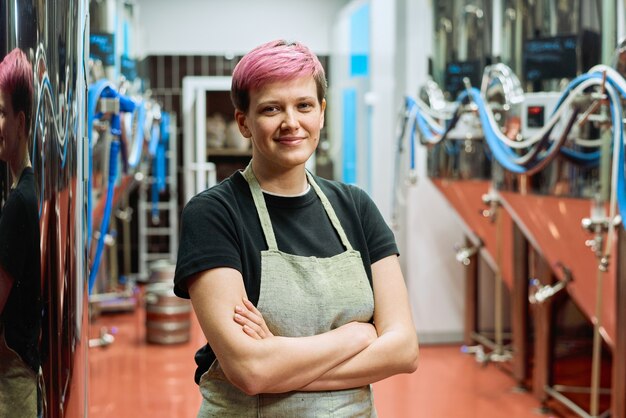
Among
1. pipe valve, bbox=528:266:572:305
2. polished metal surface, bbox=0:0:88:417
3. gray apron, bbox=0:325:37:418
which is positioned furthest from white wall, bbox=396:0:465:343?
gray apron, bbox=0:325:37:418

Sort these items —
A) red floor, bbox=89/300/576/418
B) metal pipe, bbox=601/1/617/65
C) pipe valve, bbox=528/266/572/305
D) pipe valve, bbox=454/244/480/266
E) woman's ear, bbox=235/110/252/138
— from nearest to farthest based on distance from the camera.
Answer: woman's ear, bbox=235/110/252/138
metal pipe, bbox=601/1/617/65
pipe valve, bbox=528/266/572/305
red floor, bbox=89/300/576/418
pipe valve, bbox=454/244/480/266

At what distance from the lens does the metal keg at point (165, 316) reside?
5324 millimetres

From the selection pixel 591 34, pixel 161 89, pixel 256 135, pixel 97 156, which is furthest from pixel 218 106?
pixel 256 135

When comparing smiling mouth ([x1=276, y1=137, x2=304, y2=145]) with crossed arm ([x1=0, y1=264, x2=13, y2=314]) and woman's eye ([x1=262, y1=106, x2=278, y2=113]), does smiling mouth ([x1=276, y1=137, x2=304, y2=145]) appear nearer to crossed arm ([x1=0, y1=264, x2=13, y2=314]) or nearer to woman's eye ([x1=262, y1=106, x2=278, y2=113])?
woman's eye ([x1=262, y1=106, x2=278, y2=113])

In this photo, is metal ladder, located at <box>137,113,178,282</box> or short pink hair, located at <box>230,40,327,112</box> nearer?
short pink hair, located at <box>230,40,327,112</box>

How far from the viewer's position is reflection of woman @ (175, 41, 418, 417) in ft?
4.42

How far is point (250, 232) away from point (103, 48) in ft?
9.22

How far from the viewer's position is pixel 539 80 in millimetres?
3588

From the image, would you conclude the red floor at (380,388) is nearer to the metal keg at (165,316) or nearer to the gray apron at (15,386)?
the metal keg at (165,316)

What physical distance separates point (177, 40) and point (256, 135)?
288 inches

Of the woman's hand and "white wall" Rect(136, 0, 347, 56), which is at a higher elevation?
"white wall" Rect(136, 0, 347, 56)

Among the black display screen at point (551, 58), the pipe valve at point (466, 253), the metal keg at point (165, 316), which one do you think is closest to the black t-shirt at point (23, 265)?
the black display screen at point (551, 58)

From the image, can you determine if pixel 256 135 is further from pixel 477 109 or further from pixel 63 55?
pixel 477 109

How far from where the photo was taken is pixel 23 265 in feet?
3.11
